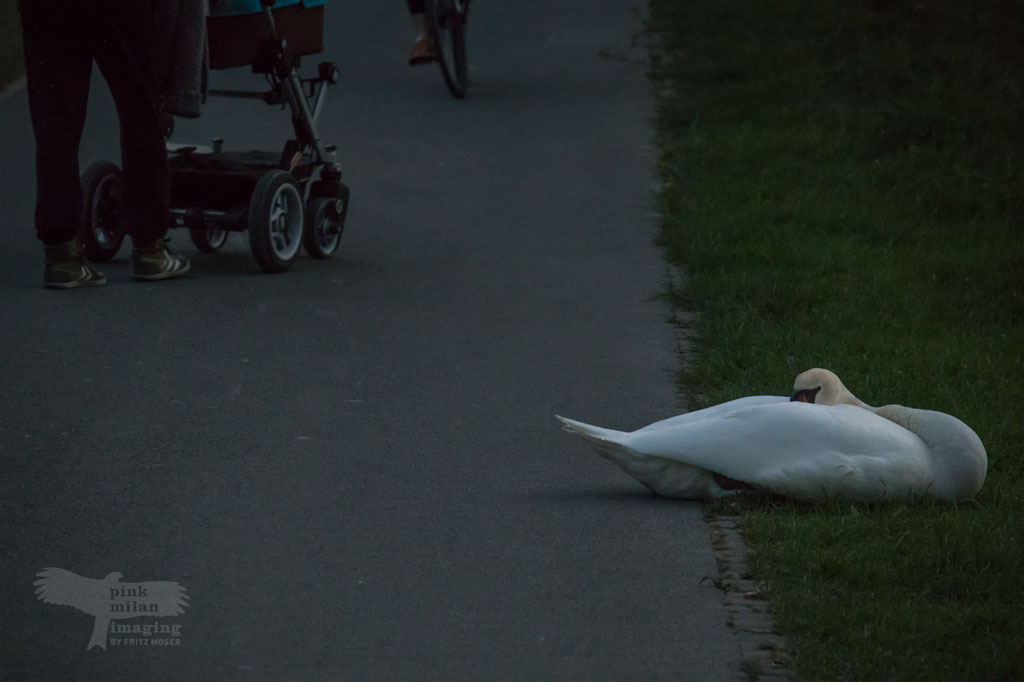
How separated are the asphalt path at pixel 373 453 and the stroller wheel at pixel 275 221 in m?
0.13

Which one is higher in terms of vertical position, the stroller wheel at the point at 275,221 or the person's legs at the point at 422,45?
the person's legs at the point at 422,45

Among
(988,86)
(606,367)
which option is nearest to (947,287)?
(606,367)

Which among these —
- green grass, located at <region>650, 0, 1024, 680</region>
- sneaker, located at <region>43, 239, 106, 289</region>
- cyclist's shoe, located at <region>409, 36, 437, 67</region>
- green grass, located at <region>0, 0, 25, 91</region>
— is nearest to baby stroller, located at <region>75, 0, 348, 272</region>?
sneaker, located at <region>43, 239, 106, 289</region>

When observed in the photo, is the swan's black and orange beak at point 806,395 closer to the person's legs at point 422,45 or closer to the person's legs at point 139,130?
the person's legs at point 139,130

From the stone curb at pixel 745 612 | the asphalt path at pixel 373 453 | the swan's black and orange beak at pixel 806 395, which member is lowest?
the asphalt path at pixel 373 453

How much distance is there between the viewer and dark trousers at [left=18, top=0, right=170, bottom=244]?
676 centimetres

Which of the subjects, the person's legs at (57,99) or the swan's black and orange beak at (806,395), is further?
the person's legs at (57,99)

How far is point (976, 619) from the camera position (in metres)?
3.85

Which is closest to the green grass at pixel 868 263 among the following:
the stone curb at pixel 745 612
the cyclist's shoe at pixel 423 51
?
the stone curb at pixel 745 612

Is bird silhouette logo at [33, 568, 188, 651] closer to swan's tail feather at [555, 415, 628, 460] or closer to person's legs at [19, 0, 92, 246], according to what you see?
swan's tail feather at [555, 415, 628, 460]

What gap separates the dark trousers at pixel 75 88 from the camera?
6.76 metres

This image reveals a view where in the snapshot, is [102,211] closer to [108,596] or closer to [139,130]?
[139,130]

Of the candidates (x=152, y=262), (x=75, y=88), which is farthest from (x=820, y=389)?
(x=75, y=88)

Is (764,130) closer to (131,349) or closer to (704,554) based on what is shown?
(131,349)
